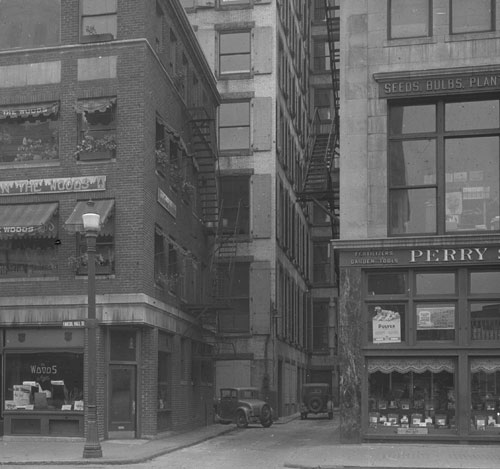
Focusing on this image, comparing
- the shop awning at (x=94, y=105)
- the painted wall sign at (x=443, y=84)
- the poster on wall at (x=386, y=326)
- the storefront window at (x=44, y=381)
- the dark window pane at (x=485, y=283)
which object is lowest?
the storefront window at (x=44, y=381)

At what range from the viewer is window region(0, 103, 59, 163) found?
27562 millimetres

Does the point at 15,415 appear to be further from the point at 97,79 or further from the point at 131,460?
the point at 97,79

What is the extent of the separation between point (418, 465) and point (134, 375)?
1060 cm

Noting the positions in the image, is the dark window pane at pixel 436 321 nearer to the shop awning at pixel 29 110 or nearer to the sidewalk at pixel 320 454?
the sidewalk at pixel 320 454

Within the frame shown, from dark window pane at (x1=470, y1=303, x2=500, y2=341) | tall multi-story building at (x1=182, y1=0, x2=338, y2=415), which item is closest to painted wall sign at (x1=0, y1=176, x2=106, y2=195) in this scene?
dark window pane at (x1=470, y1=303, x2=500, y2=341)

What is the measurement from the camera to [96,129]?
27.4 m

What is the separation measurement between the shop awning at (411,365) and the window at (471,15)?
8.33 metres

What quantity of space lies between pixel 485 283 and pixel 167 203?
11.0 metres

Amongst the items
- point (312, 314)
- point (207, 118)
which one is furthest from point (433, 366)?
point (312, 314)

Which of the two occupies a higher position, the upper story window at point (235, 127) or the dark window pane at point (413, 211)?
the upper story window at point (235, 127)

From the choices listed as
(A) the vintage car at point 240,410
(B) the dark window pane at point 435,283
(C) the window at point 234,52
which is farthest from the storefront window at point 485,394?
(C) the window at point 234,52

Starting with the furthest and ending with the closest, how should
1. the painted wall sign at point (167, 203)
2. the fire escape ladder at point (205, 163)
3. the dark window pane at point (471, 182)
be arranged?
the fire escape ladder at point (205, 163) → the painted wall sign at point (167, 203) → the dark window pane at point (471, 182)

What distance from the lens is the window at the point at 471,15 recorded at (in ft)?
79.2

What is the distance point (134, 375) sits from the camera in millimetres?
27031
